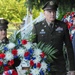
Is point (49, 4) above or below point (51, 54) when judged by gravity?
above

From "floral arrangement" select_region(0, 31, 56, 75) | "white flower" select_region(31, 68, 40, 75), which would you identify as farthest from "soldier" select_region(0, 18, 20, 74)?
"white flower" select_region(31, 68, 40, 75)

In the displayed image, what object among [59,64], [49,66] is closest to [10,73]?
[49,66]

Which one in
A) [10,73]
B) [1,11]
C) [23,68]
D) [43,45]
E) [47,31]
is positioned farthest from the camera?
[1,11]

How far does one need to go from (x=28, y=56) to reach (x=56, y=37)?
71 centimetres

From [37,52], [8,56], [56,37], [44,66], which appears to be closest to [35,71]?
[44,66]

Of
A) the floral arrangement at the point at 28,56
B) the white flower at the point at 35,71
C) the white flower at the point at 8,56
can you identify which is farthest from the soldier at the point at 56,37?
the white flower at the point at 8,56

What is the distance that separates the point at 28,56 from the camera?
4613 mm

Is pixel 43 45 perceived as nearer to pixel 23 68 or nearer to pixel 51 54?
pixel 51 54

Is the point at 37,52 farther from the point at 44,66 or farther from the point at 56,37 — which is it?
the point at 56,37

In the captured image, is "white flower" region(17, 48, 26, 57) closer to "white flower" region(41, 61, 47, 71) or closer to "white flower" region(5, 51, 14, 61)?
"white flower" region(5, 51, 14, 61)

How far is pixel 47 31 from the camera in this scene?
5.23m

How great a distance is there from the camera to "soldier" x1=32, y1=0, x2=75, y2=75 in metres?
5.06

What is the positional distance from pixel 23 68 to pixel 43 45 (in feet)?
1.59

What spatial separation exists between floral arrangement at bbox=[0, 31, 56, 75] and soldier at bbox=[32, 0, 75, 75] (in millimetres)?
324
